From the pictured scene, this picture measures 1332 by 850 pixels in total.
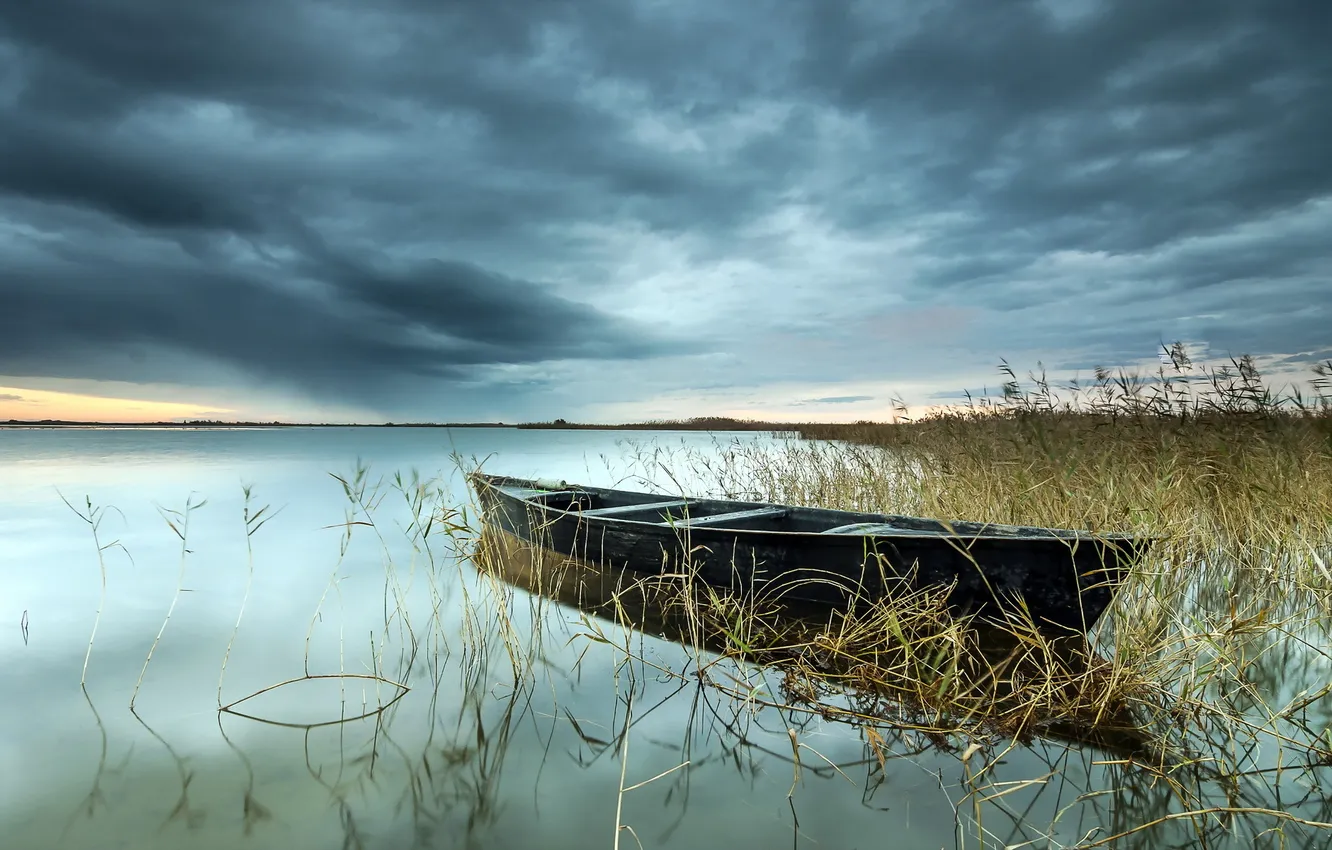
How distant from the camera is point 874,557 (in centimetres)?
482

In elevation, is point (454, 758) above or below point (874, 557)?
below

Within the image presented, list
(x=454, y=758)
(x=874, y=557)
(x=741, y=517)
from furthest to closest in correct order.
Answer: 1. (x=741, y=517)
2. (x=874, y=557)
3. (x=454, y=758)

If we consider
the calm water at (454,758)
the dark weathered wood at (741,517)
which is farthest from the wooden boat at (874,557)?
the calm water at (454,758)

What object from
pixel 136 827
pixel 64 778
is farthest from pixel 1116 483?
pixel 64 778

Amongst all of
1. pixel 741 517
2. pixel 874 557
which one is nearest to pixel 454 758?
pixel 874 557

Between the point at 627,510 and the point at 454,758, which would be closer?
the point at 454,758

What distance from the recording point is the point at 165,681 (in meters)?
5.16

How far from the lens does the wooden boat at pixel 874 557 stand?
431cm

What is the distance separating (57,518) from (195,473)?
12.2 m

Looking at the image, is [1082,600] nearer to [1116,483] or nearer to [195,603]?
[1116,483]

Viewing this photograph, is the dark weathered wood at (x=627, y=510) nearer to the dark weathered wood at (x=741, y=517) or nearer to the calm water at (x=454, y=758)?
the dark weathered wood at (x=741, y=517)

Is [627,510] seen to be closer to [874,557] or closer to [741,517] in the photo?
[741,517]

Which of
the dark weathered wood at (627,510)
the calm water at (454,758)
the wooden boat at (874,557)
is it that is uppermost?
the dark weathered wood at (627,510)

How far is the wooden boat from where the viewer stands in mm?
4309
